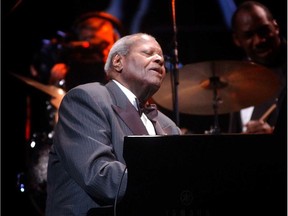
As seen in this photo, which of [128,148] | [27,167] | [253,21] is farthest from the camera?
[253,21]

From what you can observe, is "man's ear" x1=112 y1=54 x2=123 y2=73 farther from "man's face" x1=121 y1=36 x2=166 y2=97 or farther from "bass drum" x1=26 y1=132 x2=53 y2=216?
"bass drum" x1=26 y1=132 x2=53 y2=216

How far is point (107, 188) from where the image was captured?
7.27ft

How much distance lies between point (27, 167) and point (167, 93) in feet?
4.20

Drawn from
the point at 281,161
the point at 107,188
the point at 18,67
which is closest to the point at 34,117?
the point at 18,67

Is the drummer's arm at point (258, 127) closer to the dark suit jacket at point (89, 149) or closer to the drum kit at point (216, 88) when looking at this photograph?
the drum kit at point (216, 88)

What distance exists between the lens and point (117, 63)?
3061 millimetres

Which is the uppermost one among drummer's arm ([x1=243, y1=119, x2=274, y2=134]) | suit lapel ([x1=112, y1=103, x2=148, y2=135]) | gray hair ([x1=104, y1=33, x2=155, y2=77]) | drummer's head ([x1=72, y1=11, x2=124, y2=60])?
drummer's head ([x1=72, y1=11, x2=124, y2=60])

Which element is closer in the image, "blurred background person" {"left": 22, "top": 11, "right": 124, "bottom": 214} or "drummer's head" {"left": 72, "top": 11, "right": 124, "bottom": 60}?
"blurred background person" {"left": 22, "top": 11, "right": 124, "bottom": 214}

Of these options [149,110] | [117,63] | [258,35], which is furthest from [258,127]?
[117,63]

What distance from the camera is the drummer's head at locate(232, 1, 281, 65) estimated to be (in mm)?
4516

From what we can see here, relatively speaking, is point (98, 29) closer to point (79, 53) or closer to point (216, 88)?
point (79, 53)

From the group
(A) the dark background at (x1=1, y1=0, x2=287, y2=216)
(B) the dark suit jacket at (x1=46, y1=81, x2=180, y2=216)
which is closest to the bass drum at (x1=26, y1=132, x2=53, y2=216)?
(A) the dark background at (x1=1, y1=0, x2=287, y2=216)

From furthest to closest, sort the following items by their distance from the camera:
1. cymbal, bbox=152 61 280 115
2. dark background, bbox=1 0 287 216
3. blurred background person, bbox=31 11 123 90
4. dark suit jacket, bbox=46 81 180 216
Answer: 1. dark background, bbox=1 0 287 216
2. blurred background person, bbox=31 11 123 90
3. cymbal, bbox=152 61 280 115
4. dark suit jacket, bbox=46 81 180 216

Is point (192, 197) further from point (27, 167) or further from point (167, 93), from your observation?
point (27, 167)
